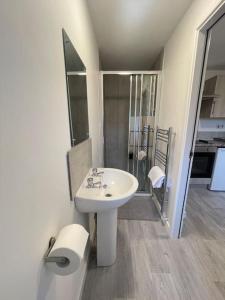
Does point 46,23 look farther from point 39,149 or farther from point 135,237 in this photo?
point 135,237

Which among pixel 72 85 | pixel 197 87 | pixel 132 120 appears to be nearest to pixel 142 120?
pixel 132 120

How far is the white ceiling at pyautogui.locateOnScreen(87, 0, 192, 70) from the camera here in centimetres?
142

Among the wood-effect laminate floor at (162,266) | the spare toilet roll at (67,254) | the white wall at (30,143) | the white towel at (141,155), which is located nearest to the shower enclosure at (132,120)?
the white towel at (141,155)

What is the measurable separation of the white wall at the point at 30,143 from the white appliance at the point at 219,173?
3082 mm

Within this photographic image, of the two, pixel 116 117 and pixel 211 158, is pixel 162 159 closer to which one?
pixel 211 158

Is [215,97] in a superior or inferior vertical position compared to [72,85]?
superior

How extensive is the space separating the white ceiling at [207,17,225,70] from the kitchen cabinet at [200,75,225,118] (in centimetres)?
29

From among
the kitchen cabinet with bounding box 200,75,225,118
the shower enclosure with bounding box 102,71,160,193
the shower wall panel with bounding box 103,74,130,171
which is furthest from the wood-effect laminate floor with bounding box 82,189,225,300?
the kitchen cabinet with bounding box 200,75,225,118

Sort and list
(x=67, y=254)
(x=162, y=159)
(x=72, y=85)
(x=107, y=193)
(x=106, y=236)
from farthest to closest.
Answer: (x=162, y=159) < (x=107, y=193) < (x=106, y=236) < (x=72, y=85) < (x=67, y=254)

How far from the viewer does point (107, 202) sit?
1.05 m

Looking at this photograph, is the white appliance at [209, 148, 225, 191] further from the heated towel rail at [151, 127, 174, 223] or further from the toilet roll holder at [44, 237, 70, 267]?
the toilet roll holder at [44, 237, 70, 267]

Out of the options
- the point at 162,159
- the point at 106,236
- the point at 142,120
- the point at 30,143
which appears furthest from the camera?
the point at 142,120

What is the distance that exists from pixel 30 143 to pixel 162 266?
67.8 inches

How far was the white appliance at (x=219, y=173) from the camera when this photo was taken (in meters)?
2.83
